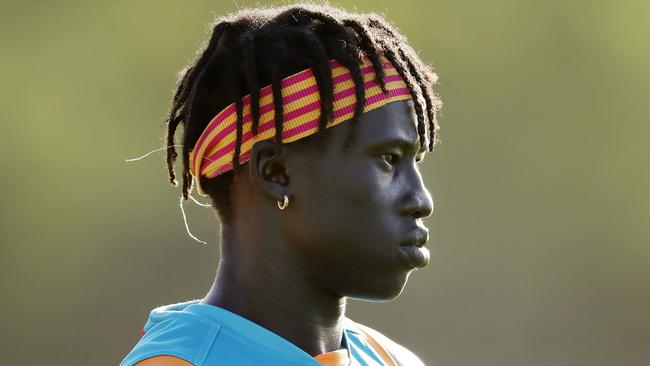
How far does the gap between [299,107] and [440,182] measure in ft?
17.0

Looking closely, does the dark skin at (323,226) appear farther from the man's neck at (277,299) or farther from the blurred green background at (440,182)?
the blurred green background at (440,182)

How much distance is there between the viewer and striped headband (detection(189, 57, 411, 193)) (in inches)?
96.7

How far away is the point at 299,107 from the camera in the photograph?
2.46 m

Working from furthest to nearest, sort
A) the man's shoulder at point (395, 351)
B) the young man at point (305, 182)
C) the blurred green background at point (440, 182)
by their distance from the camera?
the blurred green background at point (440, 182), the man's shoulder at point (395, 351), the young man at point (305, 182)

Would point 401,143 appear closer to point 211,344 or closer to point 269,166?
point 269,166

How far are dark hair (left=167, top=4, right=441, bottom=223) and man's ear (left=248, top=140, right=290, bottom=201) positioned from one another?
0.12ft

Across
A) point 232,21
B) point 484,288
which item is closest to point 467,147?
point 484,288

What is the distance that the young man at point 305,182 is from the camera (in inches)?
95.3

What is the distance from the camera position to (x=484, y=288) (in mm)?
7215

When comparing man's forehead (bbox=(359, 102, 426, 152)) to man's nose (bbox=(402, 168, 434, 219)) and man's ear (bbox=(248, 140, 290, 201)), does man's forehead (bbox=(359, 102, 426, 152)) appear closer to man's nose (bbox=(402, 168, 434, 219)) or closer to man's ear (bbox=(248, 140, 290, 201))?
man's nose (bbox=(402, 168, 434, 219))

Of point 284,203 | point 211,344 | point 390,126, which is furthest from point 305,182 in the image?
point 211,344

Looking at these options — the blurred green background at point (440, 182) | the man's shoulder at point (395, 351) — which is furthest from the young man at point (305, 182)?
the blurred green background at point (440, 182)

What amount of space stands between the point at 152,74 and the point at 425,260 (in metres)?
5.82

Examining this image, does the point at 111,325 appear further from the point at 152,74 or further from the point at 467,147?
the point at 467,147
